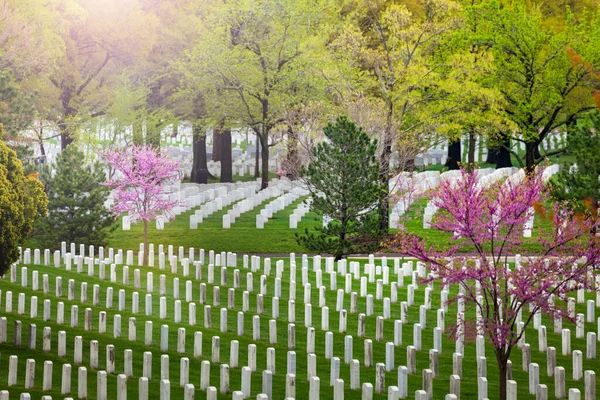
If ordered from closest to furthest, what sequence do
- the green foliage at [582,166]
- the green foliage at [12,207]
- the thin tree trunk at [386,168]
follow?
1. the green foliage at [12,207]
2. the green foliage at [582,166]
3. the thin tree trunk at [386,168]

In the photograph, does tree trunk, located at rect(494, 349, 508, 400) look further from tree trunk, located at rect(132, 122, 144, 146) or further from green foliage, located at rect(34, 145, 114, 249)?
tree trunk, located at rect(132, 122, 144, 146)

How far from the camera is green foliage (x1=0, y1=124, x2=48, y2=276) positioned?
21906 mm

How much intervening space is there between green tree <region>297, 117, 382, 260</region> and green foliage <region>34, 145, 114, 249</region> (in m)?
6.72

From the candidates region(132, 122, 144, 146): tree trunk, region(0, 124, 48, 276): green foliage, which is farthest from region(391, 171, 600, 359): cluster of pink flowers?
region(132, 122, 144, 146): tree trunk

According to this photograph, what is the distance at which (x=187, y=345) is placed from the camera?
21.3m

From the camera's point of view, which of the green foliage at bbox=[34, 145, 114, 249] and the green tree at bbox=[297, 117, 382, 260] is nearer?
the green tree at bbox=[297, 117, 382, 260]

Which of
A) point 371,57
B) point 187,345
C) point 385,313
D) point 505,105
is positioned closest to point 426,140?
point 505,105

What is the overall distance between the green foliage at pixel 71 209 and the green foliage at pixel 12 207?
9.79 metres

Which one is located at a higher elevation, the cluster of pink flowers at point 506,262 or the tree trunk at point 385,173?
the tree trunk at point 385,173

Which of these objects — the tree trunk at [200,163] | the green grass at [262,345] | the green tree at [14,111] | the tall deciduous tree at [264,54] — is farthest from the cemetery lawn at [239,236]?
the tree trunk at [200,163]

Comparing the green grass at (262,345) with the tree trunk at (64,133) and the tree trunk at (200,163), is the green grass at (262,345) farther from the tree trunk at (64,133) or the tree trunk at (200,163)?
the tree trunk at (200,163)

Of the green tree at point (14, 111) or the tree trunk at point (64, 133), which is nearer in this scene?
the green tree at point (14, 111)

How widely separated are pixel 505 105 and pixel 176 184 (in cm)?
1391

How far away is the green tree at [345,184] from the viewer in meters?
29.9
